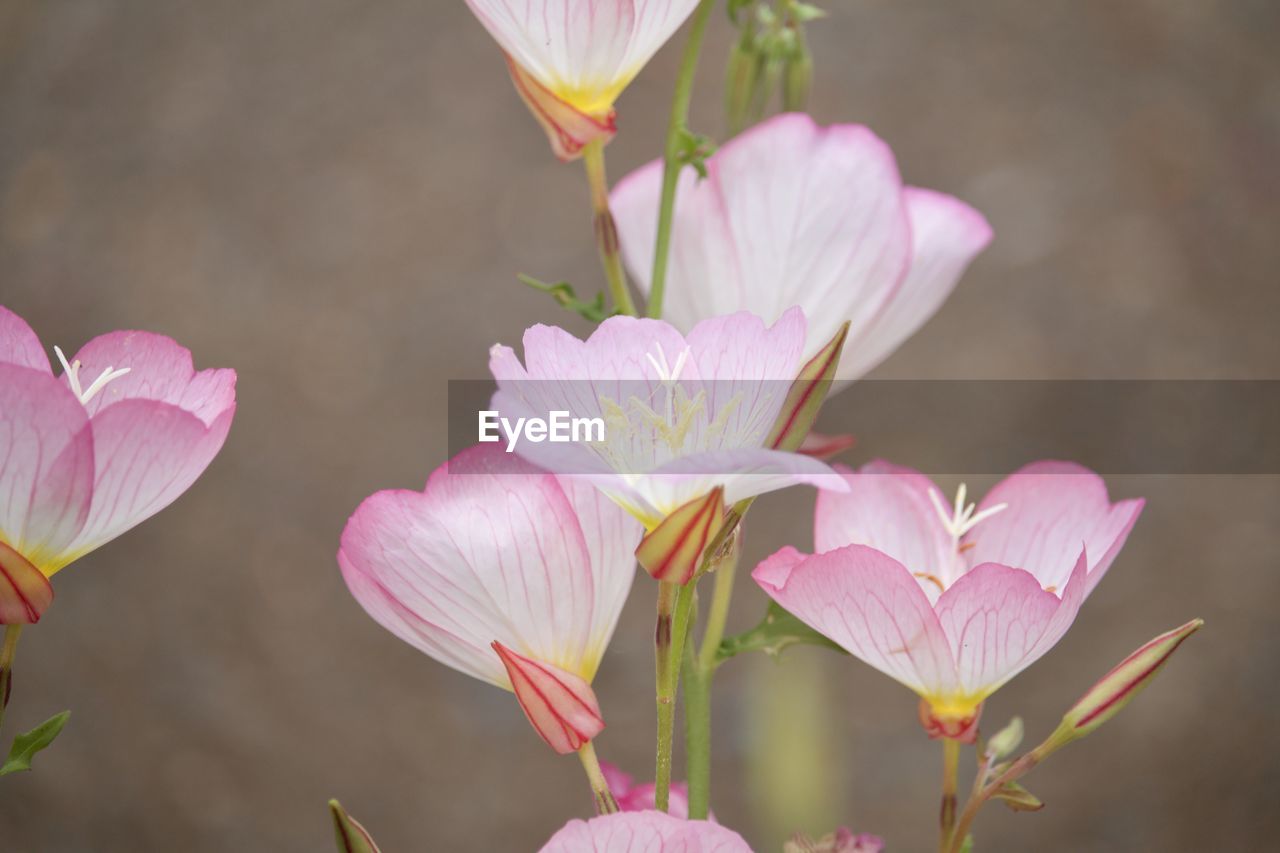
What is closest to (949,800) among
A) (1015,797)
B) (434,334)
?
(1015,797)

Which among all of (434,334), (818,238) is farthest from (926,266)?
(434,334)

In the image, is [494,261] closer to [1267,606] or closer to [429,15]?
[429,15]

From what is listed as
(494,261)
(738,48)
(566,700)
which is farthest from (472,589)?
(494,261)

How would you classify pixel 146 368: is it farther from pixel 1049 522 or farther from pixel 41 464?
pixel 1049 522

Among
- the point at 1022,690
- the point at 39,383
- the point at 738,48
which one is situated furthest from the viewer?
the point at 1022,690

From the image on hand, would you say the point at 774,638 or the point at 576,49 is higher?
the point at 576,49

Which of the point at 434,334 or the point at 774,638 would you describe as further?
the point at 434,334
